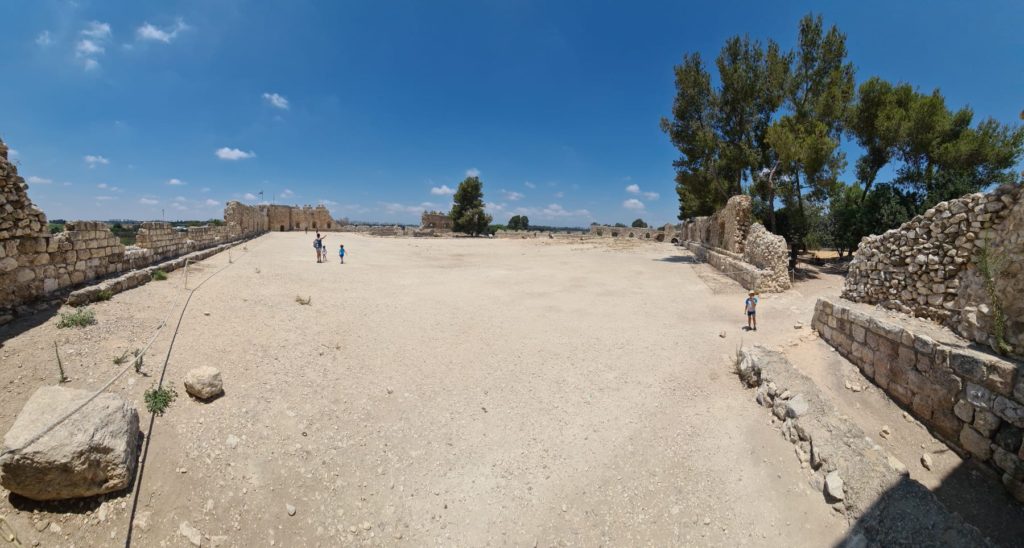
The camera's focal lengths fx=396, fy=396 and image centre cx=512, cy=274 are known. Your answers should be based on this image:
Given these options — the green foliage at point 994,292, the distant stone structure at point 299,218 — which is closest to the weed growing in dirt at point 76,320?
the green foliage at point 994,292

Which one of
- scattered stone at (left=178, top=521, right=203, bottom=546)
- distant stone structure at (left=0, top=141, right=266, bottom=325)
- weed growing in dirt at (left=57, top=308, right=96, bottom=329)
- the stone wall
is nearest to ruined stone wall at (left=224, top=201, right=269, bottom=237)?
distant stone structure at (left=0, top=141, right=266, bottom=325)

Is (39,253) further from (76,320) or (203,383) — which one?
(203,383)

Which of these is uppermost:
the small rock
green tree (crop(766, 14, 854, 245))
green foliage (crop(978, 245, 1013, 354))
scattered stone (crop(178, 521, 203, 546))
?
green tree (crop(766, 14, 854, 245))

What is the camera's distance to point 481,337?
29.0 ft

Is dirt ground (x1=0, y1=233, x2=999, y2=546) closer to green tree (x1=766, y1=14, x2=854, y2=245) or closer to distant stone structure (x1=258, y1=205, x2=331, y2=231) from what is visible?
green tree (x1=766, y1=14, x2=854, y2=245)

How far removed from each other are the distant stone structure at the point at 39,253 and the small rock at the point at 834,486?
1168 centimetres

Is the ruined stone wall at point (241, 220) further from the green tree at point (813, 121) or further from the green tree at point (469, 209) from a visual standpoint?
the green tree at point (813, 121)

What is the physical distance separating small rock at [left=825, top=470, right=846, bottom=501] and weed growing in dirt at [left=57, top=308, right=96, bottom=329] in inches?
424

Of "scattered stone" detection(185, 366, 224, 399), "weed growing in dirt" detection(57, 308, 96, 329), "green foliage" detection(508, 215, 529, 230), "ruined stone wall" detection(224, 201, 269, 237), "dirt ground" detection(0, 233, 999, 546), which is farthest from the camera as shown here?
"green foliage" detection(508, 215, 529, 230)

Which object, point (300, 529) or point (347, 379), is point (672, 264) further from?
point (300, 529)

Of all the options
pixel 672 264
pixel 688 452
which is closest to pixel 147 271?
pixel 688 452

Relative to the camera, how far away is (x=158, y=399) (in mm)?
4879

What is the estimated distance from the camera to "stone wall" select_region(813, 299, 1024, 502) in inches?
168

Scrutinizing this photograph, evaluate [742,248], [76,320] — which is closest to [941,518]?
[76,320]
